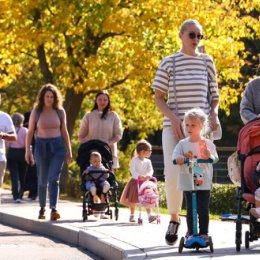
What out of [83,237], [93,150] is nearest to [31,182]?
[93,150]

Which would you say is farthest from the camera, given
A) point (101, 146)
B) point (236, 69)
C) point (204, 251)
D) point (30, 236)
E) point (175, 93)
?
point (236, 69)

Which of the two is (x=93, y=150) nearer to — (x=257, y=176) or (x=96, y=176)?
(x=96, y=176)

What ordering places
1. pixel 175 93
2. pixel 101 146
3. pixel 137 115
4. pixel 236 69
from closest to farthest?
1. pixel 175 93
2. pixel 101 146
3. pixel 236 69
4. pixel 137 115

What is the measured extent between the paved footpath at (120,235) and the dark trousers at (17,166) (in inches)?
138

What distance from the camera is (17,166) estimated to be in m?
23.3

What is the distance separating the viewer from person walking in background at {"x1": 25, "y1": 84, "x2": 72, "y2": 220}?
52.0 feet

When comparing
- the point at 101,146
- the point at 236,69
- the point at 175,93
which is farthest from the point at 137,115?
the point at 175,93

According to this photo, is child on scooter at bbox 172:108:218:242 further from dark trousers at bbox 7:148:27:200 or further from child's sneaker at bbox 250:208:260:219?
dark trousers at bbox 7:148:27:200

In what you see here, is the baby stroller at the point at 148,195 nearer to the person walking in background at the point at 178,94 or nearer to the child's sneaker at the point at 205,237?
the person walking in background at the point at 178,94

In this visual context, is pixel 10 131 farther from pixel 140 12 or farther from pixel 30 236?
pixel 140 12

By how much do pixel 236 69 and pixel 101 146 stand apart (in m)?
12.7

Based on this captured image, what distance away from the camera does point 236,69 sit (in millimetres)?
28625

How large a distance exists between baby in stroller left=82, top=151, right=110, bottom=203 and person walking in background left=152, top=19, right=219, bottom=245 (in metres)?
4.86

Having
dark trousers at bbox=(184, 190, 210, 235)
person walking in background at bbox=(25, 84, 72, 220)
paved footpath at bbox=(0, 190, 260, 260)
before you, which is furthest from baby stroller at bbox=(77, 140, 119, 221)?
dark trousers at bbox=(184, 190, 210, 235)
